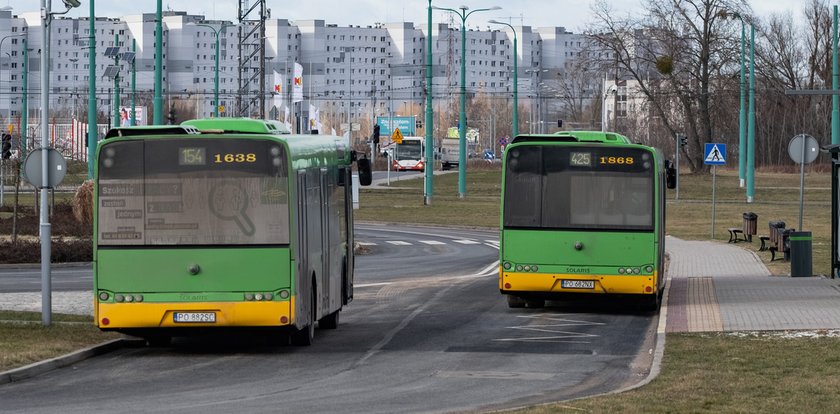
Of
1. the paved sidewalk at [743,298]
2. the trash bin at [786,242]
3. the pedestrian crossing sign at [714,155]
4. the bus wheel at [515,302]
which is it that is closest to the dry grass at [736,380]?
the paved sidewalk at [743,298]

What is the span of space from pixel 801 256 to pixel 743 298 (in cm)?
561

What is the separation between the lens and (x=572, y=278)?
23.5 m

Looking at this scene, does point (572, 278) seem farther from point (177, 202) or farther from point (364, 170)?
point (177, 202)

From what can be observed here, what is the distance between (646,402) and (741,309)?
10694mm

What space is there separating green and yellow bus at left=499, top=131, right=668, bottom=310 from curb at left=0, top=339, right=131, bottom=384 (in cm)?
692

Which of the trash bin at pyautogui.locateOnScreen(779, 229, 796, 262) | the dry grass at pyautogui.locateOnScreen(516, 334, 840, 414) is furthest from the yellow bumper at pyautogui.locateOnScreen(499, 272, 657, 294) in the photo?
the trash bin at pyautogui.locateOnScreen(779, 229, 796, 262)

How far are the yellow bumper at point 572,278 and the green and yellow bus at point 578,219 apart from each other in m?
0.01

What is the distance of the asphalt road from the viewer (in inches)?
532

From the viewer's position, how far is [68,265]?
3478cm

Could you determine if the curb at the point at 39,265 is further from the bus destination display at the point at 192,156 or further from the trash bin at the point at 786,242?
the bus destination display at the point at 192,156

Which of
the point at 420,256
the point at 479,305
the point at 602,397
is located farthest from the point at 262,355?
the point at 420,256

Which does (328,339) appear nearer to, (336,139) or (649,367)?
(336,139)

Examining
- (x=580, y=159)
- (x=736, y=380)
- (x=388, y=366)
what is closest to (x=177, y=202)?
(x=388, y=366)

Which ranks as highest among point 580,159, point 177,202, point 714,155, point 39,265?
point 580,159
